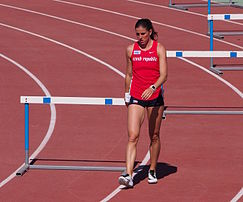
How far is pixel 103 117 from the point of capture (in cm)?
1645

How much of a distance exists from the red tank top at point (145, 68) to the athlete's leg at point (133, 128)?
157mm

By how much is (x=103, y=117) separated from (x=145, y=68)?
4.67 m

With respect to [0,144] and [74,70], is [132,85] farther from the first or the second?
[74,70]

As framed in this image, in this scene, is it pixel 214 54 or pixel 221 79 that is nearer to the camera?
pixel 214 54

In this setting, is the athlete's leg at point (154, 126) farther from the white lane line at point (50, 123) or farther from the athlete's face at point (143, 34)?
the white lane line at point (50, 123)

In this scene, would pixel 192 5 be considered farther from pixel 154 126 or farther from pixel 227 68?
pixel 154 126

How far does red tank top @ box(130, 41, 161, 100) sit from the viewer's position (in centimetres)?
1185

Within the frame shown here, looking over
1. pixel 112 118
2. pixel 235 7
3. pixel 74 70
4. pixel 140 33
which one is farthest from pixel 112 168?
pixel 235 7

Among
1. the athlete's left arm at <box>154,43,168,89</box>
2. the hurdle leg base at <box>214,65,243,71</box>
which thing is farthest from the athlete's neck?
the hurdle leg base at <box>214,65,243,71</box>

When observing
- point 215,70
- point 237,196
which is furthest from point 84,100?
point 215,70

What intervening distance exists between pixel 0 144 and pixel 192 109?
3.88 m

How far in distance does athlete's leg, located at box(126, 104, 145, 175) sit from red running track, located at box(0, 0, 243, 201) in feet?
1.35

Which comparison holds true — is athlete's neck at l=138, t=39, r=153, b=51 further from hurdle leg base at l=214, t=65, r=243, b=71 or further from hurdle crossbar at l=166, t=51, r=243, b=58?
hurdle leg base at l=214, t=65, r=243, b=71

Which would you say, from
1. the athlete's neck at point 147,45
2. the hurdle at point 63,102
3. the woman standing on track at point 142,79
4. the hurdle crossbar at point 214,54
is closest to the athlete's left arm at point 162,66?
the woman standing on track at point 142,79
